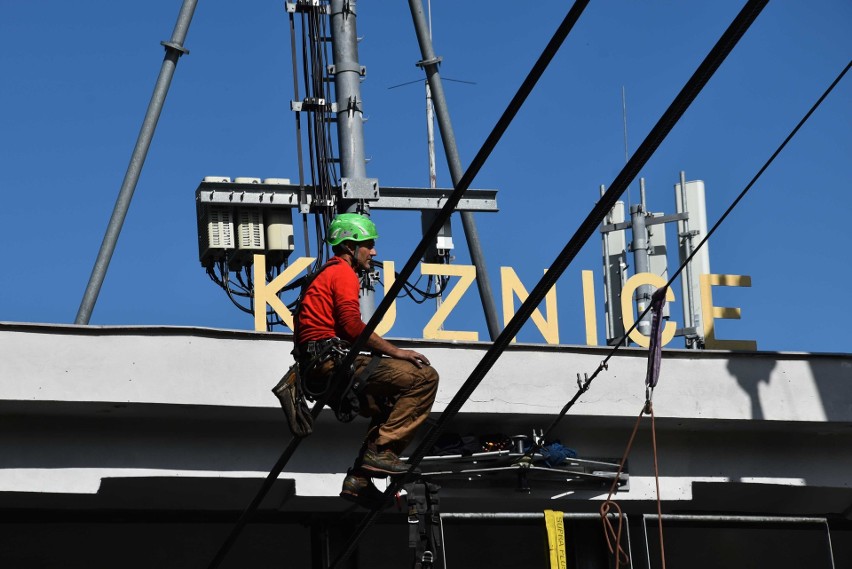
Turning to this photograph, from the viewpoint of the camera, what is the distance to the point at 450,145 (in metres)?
23.4

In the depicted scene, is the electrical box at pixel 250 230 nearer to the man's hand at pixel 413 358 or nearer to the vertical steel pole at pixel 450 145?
the vertical steel pole at pixel 450 145

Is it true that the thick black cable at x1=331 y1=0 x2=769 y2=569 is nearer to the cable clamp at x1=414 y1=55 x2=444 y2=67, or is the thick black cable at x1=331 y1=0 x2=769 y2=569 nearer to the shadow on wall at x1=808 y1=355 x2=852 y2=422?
the shadow on wall at x1=808 y1=355 x2=852 y2=422

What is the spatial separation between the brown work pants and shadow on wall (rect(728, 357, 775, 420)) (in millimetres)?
6598

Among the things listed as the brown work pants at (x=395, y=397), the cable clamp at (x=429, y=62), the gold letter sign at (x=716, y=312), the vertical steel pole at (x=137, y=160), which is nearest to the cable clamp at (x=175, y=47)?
the vertical steel pole at (x=137, y=160)

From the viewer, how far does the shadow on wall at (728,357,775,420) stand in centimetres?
1712

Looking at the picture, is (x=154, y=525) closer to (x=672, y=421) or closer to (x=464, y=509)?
(x=464, y=509)

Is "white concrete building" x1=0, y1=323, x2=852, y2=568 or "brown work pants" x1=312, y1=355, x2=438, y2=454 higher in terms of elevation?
"white concrete building" x1=0, y1=323, x2=852, y2=568

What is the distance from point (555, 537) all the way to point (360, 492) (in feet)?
20.4

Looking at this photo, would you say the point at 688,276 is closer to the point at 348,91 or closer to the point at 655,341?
the point at 348,91

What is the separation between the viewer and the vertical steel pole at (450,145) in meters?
21.5

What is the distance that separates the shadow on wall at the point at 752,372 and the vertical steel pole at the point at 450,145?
4886mm

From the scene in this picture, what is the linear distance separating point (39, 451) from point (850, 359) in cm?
877

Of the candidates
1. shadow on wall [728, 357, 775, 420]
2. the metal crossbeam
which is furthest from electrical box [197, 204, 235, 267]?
shadow on wall [728, 357, 775, 420]

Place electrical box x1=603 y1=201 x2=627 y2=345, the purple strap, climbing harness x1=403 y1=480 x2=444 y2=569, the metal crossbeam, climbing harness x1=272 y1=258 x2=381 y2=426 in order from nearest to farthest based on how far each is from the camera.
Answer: climbing harness x1=403 y1=480 x2=444 y2=569, climbing harness x1=272 y1=258 x2=381 y2=426, the purple strap, the metal crossbeam, electrical box x1=603 y1=201 x2=627 y2=345
